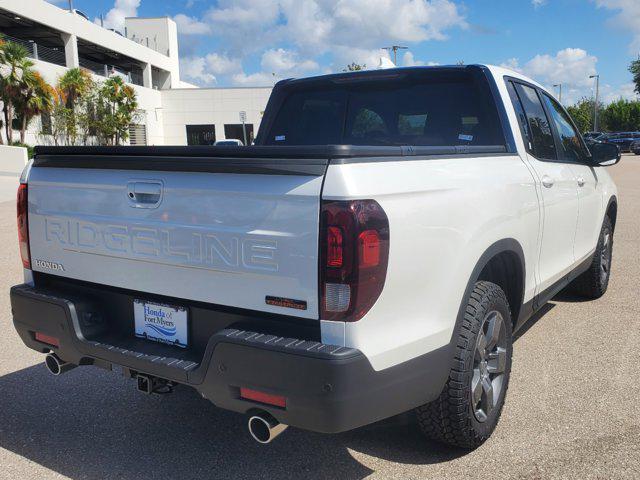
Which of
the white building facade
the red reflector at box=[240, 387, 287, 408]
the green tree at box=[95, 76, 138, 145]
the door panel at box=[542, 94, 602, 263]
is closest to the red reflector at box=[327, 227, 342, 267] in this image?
the red reflector at box=[240, 387, 287, 408]

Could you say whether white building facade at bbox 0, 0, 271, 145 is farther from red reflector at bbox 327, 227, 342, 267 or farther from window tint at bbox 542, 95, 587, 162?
red reflector at bbox 327, 227, 342, 267

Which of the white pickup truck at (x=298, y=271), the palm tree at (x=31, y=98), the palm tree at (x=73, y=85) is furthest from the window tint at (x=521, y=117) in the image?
the palm tree at (x=73, y=85)

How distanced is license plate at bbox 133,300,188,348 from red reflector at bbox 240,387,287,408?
1.46 ft

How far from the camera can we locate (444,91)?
397 centimetres

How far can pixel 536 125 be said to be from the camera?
4137 mm

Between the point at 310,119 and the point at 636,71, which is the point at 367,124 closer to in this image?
the point at 310,119

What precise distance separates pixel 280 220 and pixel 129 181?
33.5 inches

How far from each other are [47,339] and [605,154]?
13.6ft

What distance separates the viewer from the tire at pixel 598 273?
5.52 m

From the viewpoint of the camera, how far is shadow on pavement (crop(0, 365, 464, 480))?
9.82 feet

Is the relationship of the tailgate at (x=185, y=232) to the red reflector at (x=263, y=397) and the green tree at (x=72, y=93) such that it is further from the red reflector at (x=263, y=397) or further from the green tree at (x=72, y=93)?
the green tree at (x=72, y=93)

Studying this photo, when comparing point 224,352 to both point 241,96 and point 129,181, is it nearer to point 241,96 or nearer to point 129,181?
point 129,181

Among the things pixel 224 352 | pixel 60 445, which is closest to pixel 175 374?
pixel 224 352

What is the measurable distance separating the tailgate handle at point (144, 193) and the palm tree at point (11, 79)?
32.2m
